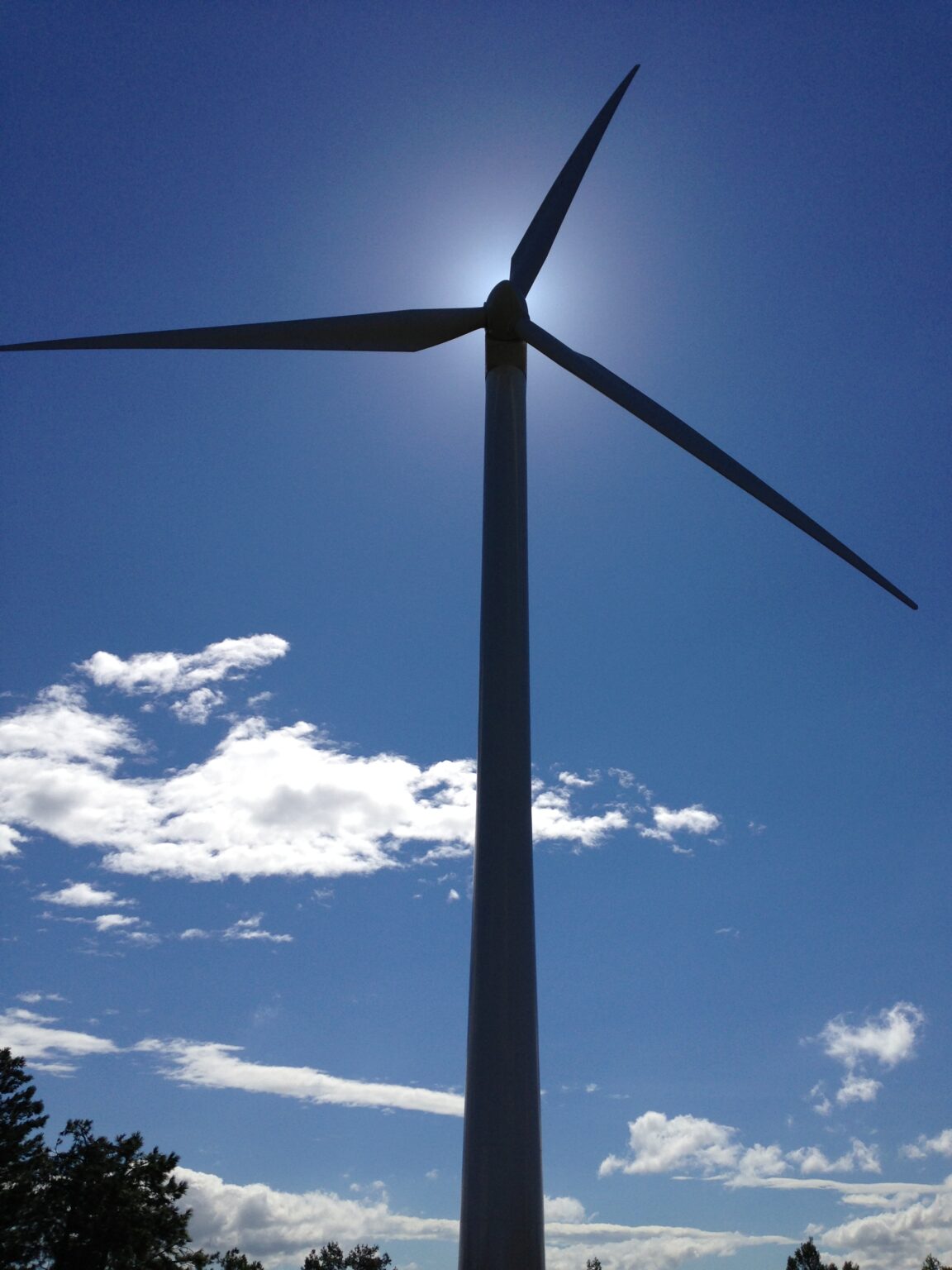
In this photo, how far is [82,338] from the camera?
25297 millimetres

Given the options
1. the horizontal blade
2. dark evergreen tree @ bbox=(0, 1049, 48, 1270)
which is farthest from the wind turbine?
dark evergreen tree @ bbox=(0, 1049, 48, 1270)

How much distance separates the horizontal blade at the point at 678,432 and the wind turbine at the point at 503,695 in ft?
0.10

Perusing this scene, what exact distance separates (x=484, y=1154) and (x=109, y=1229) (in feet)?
220

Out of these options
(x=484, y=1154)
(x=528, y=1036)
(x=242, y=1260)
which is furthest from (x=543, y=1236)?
(x=242, y=1260)

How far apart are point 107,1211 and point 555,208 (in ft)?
225

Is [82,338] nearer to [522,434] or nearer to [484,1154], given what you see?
[522,434]

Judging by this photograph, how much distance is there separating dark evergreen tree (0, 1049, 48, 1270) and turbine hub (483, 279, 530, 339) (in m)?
66.1

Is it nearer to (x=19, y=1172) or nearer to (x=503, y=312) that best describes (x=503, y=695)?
(x=503, y=312)

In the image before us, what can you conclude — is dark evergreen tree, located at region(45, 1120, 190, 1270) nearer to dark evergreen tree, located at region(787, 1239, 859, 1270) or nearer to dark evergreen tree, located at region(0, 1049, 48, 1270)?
dark evergreen tree, located at region(0, 1049, 48, 1270)

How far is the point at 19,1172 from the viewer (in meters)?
66.7

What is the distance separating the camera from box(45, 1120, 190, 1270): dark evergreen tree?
66.8m

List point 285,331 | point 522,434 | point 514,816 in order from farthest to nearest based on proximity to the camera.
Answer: point 285,331, point 522,434, point 514,816

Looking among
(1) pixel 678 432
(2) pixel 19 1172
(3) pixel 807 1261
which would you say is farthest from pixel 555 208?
(3) pixel 807 1261

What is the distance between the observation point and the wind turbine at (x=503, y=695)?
538 inches
